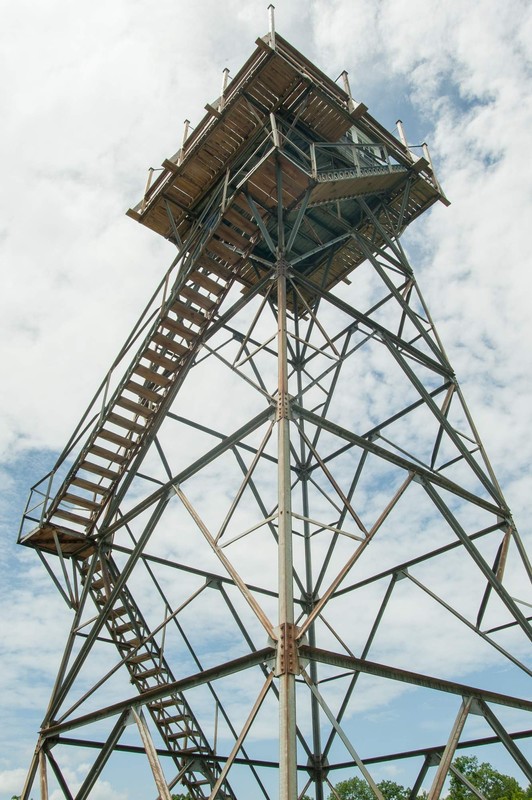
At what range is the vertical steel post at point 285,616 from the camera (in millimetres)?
6254

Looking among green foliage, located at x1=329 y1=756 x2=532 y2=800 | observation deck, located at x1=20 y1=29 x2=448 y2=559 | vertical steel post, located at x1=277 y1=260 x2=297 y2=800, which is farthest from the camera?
green foliage, located at x1=329 y1=756 x2=532 y2=800

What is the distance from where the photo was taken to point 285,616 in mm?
7086

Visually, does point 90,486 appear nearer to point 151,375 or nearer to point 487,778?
point 151,375

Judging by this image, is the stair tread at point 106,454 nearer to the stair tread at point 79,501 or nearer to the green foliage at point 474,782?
the stair tread at point 79,501

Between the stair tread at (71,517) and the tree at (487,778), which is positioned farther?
the tree at (487,778)

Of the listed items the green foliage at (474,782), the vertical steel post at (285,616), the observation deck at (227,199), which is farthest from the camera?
the green foliage at (474,782)

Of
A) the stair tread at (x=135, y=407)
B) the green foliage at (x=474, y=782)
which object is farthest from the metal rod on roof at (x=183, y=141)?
the green foliage at (x=474, y=782)

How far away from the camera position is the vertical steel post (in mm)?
6254

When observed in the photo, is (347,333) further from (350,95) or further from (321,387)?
(350,95)

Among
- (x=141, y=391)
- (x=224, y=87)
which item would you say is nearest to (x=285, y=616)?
(x=141, y=391)

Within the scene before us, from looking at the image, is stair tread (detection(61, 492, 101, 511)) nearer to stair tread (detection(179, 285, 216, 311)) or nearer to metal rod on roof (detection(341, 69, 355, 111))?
stair tread (detection(179, 285, 216, 311))

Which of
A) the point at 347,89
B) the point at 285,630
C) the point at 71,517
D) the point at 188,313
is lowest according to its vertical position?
the point at 285,630

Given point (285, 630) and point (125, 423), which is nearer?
point (285, 630)

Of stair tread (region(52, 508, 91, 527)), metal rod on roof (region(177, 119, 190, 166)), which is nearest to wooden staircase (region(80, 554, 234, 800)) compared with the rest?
stair tread (region(52, 508, 91, 527))
